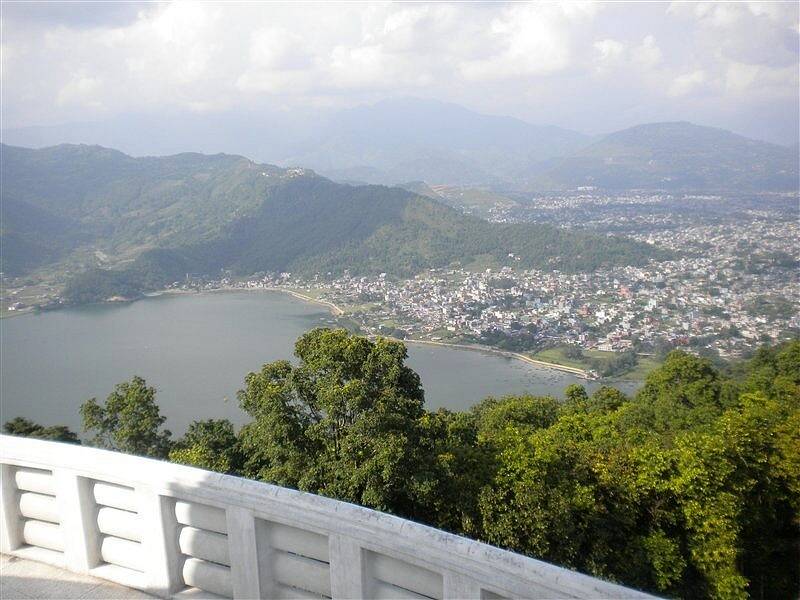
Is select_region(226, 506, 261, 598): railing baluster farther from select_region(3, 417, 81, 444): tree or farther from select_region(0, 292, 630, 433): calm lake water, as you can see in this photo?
select_region(0, 292, 630, 433): calm lake water

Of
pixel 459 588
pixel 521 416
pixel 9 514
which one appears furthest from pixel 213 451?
pixel 459 588

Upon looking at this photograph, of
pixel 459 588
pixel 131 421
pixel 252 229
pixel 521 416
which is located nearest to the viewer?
pixel 459 588

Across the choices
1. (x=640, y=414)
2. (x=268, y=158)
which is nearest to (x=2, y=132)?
(x=268, y=158)

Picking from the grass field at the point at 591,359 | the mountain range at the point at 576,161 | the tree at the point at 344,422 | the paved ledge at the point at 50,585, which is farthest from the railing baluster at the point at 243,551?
the mountain range at the point at 576,161

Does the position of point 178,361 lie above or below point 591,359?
above

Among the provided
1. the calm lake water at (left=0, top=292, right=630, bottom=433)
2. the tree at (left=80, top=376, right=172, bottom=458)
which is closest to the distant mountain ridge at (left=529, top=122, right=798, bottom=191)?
the calm lake water at (left=0, top=292, right=630, bottom=433)

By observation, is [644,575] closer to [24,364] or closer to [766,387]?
[766,387]

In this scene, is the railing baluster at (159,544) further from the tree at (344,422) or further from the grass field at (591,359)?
the grass field at (591,359)

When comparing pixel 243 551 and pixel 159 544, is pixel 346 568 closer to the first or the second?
pixel 243 551
